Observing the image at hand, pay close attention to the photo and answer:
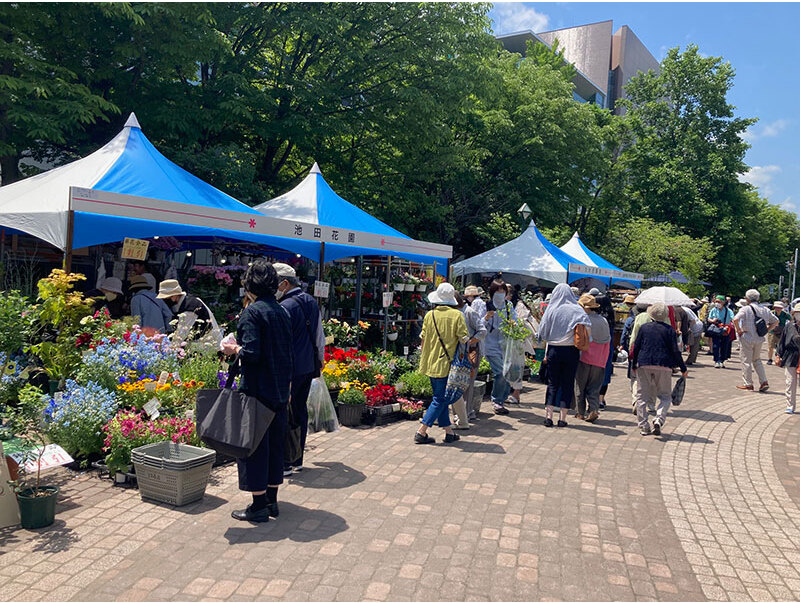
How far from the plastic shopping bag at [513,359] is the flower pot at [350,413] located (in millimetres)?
2541

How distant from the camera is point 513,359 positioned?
9039 mm

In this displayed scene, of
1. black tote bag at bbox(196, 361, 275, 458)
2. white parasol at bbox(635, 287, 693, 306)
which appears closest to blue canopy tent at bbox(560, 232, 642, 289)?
white parasol at bbox(635, 287, 693, 306)

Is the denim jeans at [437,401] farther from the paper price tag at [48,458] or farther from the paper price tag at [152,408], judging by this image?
the paper price tag at [48,458]

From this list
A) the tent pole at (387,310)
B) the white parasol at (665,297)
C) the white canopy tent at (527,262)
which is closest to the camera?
the tent pole at (387,310)

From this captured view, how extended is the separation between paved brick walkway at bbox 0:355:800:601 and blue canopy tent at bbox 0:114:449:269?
3144 mm

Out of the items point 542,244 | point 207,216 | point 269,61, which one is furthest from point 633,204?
point 207,216

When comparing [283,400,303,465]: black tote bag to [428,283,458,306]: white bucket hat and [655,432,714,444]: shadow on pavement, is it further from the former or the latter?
[655,432,714,444]: shadow on pavement

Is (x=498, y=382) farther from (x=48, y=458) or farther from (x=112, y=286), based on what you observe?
(x=48, y=458)

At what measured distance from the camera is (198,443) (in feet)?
17.2

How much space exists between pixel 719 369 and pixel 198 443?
616 inches

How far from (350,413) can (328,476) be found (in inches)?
76.5

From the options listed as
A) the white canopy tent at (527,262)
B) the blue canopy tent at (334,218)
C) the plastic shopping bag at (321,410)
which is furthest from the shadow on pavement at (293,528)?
the white canopy tent at (527,262)

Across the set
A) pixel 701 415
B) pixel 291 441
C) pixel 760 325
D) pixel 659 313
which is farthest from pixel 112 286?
pixel 760 325

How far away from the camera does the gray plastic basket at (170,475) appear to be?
458 centimetres
